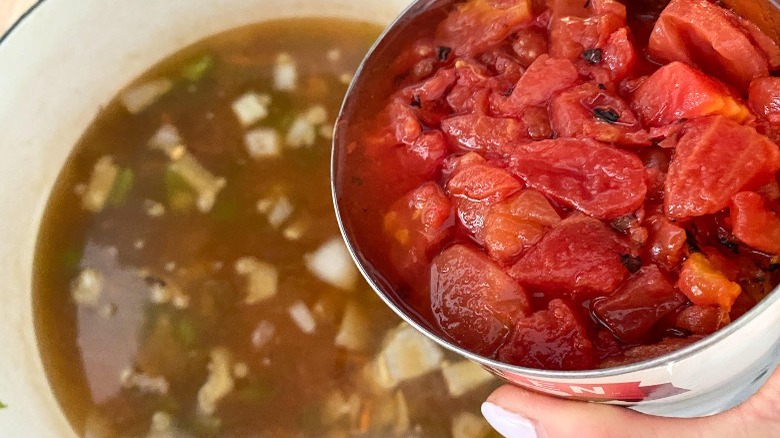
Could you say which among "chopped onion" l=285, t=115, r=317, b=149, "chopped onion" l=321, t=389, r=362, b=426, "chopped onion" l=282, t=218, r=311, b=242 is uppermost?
"chopped onion" l=285, t=115, r=317, b=149

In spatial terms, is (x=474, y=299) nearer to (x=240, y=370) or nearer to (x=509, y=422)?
(x=509, y=422)

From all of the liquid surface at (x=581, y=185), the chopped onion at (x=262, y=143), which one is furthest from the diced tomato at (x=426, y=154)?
the chopped onion at (x=262, y=143)

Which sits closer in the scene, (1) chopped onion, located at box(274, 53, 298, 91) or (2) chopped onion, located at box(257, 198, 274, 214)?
(2) chopped onion, located at box(257, 198, 274, 214)

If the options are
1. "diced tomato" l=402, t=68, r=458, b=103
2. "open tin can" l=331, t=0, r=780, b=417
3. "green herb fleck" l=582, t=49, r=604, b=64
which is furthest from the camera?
"diced tomato" l=402, t=68, r=458, b=103

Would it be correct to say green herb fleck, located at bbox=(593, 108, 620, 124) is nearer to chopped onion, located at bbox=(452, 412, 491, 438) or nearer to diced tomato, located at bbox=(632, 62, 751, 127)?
diced tomato, located at bbox=(632, 62, 751, 127)

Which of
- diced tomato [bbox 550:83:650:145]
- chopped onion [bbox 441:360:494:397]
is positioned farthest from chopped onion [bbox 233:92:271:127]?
diced tomato [bbox 550:83:650:145]

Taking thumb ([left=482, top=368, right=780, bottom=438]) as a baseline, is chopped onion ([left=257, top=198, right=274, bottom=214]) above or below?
above
